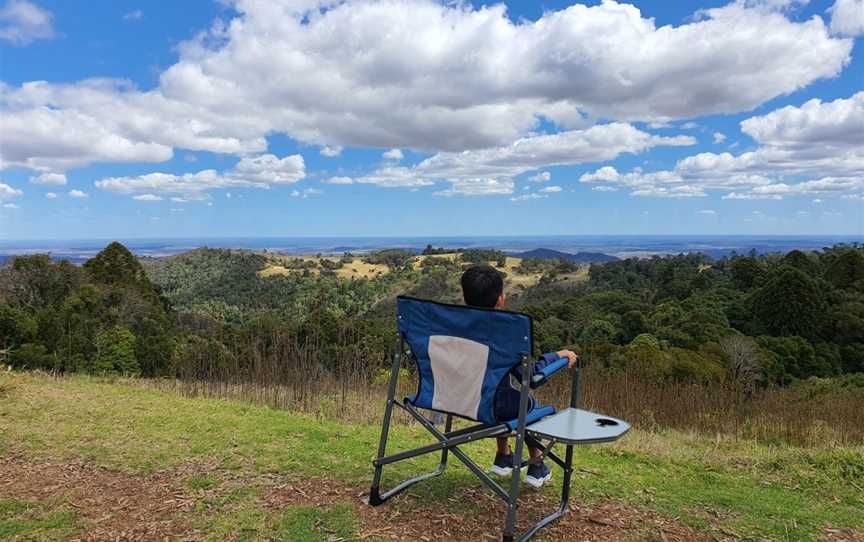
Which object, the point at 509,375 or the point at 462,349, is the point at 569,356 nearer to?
the point at 509,375

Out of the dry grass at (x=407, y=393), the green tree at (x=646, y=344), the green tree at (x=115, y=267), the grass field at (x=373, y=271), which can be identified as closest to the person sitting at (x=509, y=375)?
the dry grass at (x=407, y=393)

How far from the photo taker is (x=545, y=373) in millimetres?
2600

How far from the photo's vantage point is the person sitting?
105 inches

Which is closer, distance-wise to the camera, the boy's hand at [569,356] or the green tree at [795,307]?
the boy's hand at [569,356]

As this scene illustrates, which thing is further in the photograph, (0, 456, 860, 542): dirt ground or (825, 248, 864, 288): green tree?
(825, 248, 864, 288): green tree

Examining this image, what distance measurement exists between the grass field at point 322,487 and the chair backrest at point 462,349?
638 millimetres

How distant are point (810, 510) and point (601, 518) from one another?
132 centimetres

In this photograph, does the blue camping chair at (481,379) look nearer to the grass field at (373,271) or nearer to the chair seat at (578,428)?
the chair seat at (578,428)

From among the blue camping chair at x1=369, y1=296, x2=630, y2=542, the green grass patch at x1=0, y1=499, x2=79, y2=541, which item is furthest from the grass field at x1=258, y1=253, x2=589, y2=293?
the green grass patch at x1=0, y1=499, x2=79, y2=541

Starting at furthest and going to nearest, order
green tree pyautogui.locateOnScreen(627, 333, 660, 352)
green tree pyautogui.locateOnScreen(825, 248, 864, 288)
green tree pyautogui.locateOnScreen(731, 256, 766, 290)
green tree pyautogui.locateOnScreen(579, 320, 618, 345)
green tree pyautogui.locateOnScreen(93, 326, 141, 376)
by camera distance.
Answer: green tree pyautogui.locateOnScreen(731, 256, 766, 290)
green tree pyautogui.locateOnScreen(825, 248, 864, 288)
green tree pyautogui.locateOnScreen(579, 320, 618, 345)
green tree pyautogui.locateOnScreen(627, 333, 660, 352)
green tree pyautogui.locateOnScreen(93, 326, 141, 376)

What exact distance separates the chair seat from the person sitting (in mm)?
138

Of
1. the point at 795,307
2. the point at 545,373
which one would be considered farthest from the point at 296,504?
the point at 795,307

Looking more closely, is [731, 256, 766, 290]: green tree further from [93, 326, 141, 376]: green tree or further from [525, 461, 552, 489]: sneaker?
[525, 461, 552, 489]: sneaker

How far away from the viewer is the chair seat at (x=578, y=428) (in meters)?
2.50
